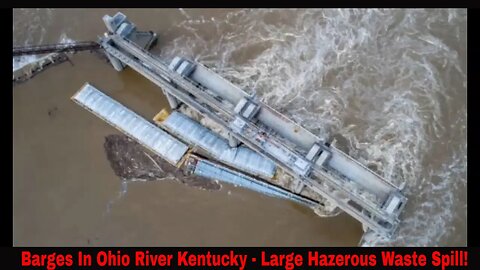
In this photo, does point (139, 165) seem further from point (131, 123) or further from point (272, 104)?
point (272, 104)

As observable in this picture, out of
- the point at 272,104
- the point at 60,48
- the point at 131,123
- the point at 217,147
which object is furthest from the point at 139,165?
the point at 60,48

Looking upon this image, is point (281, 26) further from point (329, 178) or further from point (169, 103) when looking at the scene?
point (329, 178)

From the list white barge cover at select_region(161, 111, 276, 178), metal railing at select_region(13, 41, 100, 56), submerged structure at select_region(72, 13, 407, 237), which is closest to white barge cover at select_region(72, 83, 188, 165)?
submerged structure at select_region(72, 13, 407, 237)

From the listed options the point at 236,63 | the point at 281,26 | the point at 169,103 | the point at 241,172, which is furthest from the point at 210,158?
the point at 281,26

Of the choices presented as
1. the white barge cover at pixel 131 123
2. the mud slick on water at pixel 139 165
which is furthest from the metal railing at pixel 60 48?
the mud slick on water at pixel 139 165

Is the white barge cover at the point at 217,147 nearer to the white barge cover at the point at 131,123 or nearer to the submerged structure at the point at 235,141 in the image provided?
the submerged structure at the point at 235,141
